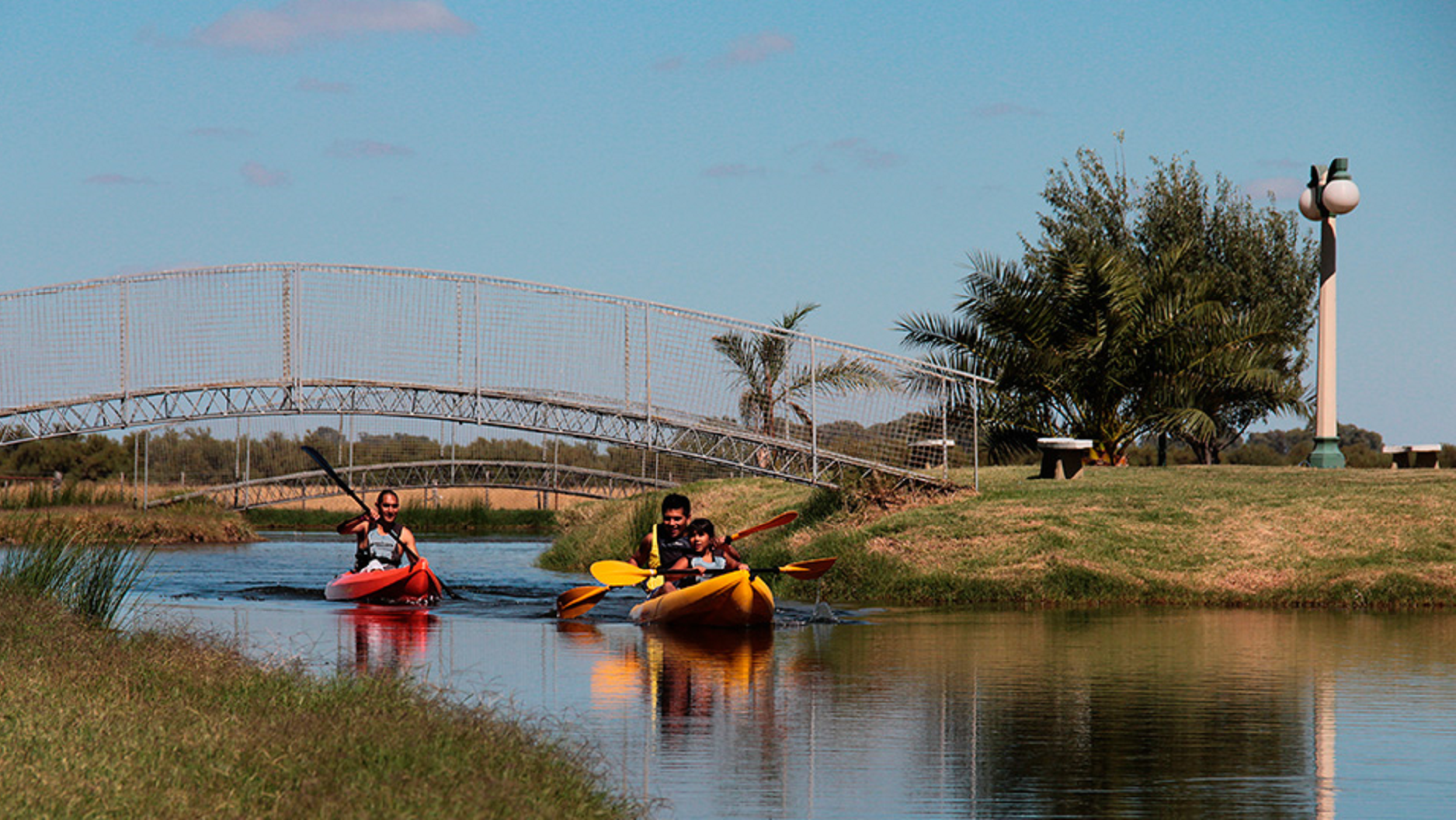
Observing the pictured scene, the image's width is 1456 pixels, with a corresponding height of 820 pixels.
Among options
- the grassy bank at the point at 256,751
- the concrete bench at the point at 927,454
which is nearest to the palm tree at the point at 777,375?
the concrete bench at the point at 927,454

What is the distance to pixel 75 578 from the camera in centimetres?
1620

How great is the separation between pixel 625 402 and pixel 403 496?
1782 inches

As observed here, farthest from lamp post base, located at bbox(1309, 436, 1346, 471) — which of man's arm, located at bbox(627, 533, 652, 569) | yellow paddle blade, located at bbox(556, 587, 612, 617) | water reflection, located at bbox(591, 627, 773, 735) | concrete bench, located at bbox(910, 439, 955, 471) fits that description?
yellow paddle blade, located at bbox(556, 587, 612, 617)

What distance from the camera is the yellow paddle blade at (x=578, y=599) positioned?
890 inches

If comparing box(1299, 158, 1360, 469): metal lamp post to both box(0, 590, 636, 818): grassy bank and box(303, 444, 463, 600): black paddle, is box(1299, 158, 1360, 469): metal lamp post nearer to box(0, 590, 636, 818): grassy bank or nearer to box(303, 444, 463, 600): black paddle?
box(303, 444, 463, 600): black paddle

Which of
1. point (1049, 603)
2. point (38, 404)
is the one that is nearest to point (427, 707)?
point (1049, 603)

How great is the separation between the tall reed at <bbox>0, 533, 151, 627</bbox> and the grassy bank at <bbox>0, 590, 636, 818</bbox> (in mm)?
4351

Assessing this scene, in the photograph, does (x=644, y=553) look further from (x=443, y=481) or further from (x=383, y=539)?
(x=443, y=481)

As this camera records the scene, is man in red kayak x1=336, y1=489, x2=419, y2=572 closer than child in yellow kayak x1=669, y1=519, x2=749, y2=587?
No

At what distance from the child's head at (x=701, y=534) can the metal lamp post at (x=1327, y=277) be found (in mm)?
15965

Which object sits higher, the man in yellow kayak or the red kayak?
the man in yellow kayak

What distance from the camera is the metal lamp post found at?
1297 inches

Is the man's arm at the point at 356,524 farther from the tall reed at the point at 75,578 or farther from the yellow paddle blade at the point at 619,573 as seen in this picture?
the tall reed at the point at 75,578

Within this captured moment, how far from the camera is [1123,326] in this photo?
37125mm
